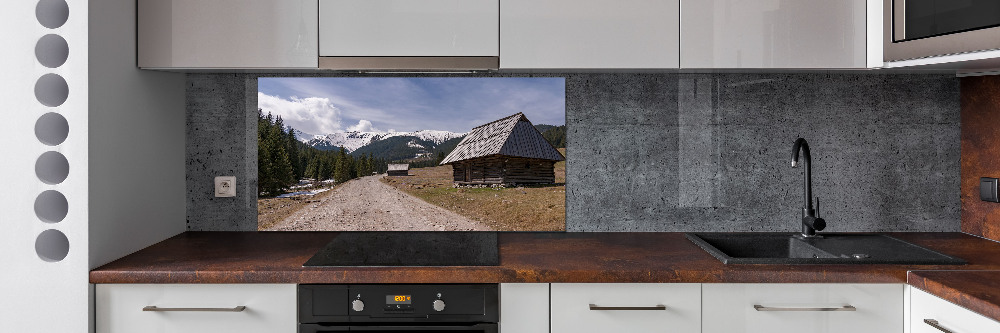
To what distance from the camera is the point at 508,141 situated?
7.02 ft

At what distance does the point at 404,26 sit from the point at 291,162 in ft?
2.68

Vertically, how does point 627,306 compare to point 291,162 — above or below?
below

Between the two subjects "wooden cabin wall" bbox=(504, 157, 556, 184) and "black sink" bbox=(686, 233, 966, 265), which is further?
"wooden cabin wall" bbox=(504, 157, 556, 184)

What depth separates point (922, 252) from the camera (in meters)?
1.63

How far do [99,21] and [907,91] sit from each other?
2.69 m

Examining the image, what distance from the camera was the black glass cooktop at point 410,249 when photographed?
152 centimetres

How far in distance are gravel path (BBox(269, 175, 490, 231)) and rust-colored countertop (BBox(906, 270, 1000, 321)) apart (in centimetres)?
135

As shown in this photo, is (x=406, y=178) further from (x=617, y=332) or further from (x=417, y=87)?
(x=617, y=332)

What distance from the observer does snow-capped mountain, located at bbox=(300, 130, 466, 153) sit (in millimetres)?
2141
